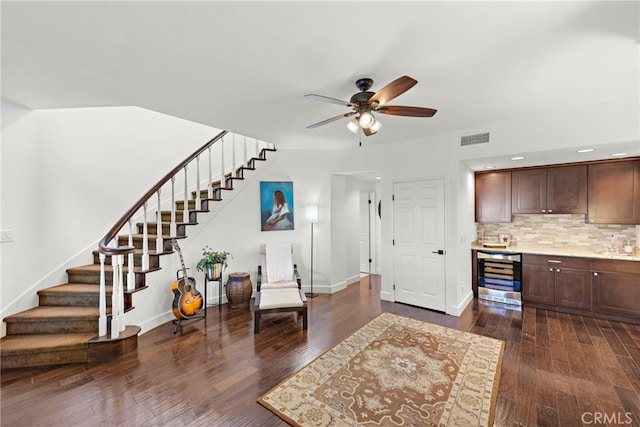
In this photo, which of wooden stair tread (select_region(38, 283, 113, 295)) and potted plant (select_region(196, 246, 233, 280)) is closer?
wooden stair tread (select_region(38, 283, 113, 295))

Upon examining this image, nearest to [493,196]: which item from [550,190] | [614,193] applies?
[550,190]

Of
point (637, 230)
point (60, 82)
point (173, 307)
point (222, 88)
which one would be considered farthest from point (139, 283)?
point (637, 230)

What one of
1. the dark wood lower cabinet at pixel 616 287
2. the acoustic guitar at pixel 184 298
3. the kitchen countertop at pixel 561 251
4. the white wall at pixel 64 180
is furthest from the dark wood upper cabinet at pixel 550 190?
the white wall at pixel 64 180

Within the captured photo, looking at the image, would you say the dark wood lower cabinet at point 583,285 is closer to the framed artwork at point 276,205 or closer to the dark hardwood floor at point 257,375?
the dark hardwood floor at point 257,375

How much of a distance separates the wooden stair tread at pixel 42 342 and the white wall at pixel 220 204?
38 centimetres

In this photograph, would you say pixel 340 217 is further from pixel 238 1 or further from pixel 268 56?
pixel 238 1

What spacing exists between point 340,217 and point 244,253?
1.94 meters

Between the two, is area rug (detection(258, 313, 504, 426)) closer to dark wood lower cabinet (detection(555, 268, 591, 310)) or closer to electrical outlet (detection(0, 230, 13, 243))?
dark wood lower cabinet (detection(555, 268, 591, 310))

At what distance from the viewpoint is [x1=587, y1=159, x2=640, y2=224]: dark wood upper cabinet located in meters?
3.80

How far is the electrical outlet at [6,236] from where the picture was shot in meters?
2.82

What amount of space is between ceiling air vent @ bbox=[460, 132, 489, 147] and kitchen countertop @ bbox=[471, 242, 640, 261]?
1979mm

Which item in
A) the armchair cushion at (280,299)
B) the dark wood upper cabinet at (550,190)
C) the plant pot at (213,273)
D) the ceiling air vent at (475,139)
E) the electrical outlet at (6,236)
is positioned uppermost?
the ceiling air vent at (475,139)

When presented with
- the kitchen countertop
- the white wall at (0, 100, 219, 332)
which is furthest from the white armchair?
the kitchen countertop

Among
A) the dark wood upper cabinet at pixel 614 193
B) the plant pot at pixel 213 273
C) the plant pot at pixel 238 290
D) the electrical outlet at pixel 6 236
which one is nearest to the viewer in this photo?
the electrical outlet at pixel 6 236
